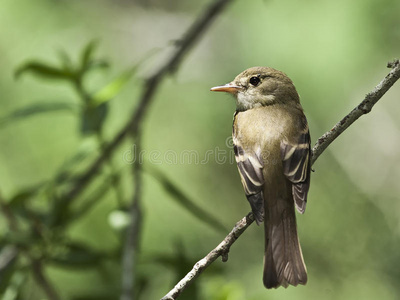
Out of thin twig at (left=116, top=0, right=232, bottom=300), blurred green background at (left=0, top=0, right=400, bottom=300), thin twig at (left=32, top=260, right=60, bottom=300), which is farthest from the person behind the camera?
blurred green background at (left=0, top=0, right=400, bottom=300)

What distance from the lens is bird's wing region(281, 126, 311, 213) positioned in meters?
3.20

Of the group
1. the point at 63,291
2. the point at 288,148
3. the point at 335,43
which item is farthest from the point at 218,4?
the point at 63,291

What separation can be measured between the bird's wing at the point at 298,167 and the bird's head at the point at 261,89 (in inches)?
23.5

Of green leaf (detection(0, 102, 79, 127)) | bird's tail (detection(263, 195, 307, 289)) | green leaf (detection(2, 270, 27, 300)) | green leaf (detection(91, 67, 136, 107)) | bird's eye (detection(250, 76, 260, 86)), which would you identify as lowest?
green leaf (detection(2, 270, 27, 300))

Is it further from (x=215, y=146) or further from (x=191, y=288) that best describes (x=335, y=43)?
(x=191, y=288)

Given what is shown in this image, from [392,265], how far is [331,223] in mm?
578

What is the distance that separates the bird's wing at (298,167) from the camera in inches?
126

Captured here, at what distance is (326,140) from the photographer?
2.81 meters

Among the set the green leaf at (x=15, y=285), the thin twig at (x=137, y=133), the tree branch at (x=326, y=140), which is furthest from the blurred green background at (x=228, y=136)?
the tree branch at (x=326, y=140)

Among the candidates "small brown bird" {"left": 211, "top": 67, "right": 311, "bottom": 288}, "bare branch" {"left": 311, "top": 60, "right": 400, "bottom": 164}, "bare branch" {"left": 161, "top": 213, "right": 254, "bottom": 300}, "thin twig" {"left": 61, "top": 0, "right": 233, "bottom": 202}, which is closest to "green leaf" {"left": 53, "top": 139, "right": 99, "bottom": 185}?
"thin twig" {"left": 61, "top": 0, "right": 233, "bottom": 202}

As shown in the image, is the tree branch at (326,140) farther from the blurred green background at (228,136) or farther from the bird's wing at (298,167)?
the blurred green background at (228,136)

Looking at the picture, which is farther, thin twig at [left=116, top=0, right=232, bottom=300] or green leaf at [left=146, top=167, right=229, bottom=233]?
green leaf at [left=146, top=167, right=229, bottom=233]

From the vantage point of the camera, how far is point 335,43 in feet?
15.0
